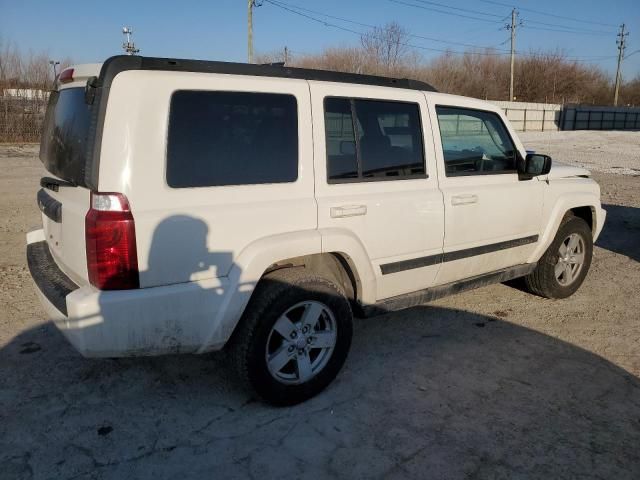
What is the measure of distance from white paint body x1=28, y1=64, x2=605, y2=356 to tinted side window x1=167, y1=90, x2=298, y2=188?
4cm

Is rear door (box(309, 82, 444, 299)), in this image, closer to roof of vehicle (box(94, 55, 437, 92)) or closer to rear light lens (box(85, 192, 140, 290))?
roof of vehicle (box(94, 55, 437, 92))

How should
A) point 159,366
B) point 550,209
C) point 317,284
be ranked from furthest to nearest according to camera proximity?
point 550,209 < point 159,366 < point 317,284

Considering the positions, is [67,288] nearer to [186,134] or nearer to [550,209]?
[186,134]

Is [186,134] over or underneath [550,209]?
over

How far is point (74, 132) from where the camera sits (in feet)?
9.64

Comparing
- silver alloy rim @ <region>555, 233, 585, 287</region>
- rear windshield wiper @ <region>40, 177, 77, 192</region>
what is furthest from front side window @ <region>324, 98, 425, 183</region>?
silver alloy rim @ <region>555, 233, 585, 287</region>

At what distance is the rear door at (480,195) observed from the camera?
3850mm

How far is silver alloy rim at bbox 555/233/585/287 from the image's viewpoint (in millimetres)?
4996

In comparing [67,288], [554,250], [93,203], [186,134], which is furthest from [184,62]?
[554,250]

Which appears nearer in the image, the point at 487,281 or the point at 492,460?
Result: the point at 492,460

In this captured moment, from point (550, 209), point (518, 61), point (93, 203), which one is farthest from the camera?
point (518, 61)

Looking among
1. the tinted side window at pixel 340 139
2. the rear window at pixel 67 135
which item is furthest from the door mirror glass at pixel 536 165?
the rear window at pixel 67 135

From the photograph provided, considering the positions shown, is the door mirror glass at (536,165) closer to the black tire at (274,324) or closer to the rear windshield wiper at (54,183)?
the black tire at (274,324)

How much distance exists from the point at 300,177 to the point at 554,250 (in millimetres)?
2939
